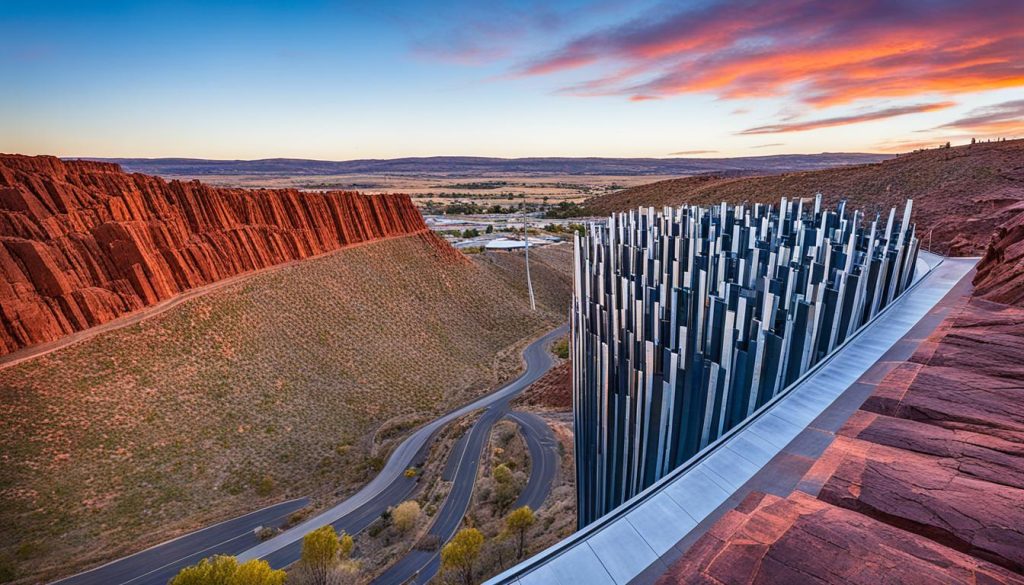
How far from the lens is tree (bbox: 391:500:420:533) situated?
2611 cm

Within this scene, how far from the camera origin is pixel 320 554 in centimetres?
2159

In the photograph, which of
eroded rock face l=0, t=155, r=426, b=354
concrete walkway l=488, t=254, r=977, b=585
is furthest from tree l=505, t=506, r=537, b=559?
eroded rock face l=0, t=155, r=426, b=354

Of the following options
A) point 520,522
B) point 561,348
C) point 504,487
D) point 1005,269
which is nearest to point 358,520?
point 504,487

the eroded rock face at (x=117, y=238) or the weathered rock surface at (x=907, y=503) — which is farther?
the eroded rock face at (x=117, y=238)

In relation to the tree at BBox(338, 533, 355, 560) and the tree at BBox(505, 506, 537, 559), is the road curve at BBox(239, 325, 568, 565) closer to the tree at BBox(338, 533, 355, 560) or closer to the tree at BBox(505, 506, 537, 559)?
the tree at BBox(338, 533, 355, 560)

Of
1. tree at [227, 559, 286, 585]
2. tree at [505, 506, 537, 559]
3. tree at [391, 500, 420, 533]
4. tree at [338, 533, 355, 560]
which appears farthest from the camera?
tree at [391, 500, 420, 533]

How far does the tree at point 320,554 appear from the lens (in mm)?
21500

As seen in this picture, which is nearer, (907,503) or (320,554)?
(907,503)

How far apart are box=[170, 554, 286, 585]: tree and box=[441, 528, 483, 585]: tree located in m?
7.39

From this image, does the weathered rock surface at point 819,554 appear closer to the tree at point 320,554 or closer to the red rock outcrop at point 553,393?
the tree at point 320,554

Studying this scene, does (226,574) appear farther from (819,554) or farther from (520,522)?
(819,554)

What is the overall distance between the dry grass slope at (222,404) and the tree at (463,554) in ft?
42.1

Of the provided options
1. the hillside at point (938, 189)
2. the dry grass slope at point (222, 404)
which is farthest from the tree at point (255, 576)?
the hillside at point (938, 189)

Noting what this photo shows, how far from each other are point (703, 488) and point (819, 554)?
313cm
